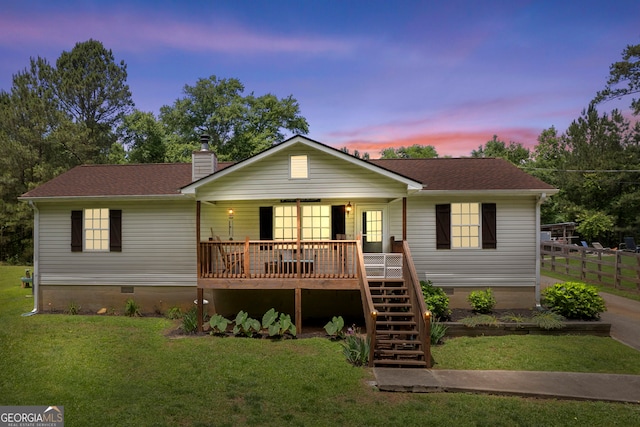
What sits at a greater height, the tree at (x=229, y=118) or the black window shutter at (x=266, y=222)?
the tree at (x=229, y=118)

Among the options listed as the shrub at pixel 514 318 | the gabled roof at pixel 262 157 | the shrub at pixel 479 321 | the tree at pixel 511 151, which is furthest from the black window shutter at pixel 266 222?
the tree at pixel 511 151

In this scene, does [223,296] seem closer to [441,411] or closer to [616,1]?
[441,411]

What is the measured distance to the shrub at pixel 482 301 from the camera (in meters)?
10.5

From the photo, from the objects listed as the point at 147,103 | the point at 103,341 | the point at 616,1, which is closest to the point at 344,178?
the point at 103,341

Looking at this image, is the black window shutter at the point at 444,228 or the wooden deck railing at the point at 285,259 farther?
the black window shutter at the point at 444,228

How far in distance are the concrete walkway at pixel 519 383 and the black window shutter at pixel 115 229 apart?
9544 mm

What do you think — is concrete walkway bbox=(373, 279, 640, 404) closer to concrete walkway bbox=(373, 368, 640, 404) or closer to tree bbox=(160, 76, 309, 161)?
concrete walkway bbox=(373, 368, 640, 404)

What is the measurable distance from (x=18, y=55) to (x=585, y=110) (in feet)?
163

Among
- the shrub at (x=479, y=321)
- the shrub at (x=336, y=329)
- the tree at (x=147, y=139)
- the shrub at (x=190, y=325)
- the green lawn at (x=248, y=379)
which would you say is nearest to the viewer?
the green lawn at (x=248, y=379)

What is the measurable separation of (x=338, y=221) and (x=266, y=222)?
2.42 meters

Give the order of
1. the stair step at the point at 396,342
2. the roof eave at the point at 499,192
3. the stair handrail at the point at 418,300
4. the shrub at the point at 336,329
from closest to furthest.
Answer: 1. the stair handrail at the point at 418,300
2. the stair step at the point at 396,342
3. the shrub at the point at 336,329
4. the roof eave at the point at 499,192

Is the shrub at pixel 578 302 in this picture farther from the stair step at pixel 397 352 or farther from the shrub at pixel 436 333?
the stair step at pixel 397 352

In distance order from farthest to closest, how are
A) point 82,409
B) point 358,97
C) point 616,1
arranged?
point 358,97
point 616,1
point 82,409

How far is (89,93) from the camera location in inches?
1330
